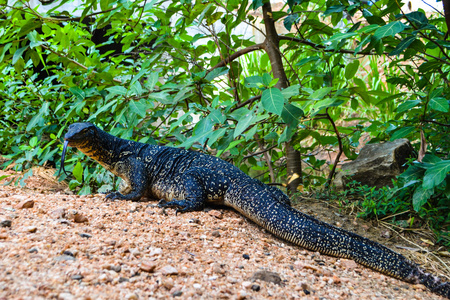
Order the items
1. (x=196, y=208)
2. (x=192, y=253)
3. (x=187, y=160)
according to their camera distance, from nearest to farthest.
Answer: (x=192, y=253) → (x=196, y=208) → (x=187, y=160)

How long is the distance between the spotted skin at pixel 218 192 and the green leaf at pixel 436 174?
59 cm

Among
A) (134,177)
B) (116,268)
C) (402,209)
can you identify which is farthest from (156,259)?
(402,209)

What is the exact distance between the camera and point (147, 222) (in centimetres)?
278

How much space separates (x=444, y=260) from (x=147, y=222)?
2567 mm

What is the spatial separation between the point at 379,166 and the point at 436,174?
1.63 metres

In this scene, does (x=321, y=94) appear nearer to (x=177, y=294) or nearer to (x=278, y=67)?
(x=278, y=67)

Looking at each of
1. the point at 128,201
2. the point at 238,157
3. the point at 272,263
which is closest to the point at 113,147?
the point at 128,201

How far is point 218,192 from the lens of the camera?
134 inches

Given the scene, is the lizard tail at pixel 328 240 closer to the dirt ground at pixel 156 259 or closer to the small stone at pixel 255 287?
the dirt ground at pixel 156 259

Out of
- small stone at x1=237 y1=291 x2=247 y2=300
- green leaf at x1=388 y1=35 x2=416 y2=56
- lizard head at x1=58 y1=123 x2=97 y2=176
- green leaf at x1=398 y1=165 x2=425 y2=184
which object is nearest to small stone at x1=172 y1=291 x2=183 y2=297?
small stone at x1=237 y1=291 x2=247 y2=300

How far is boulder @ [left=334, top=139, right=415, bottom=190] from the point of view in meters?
3.98

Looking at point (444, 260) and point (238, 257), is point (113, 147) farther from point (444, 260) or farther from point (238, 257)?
point (444, 260)

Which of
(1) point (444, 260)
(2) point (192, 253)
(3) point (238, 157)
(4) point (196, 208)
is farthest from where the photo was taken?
(3) point (238, 157)

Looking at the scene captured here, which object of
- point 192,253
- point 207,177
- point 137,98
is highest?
point 137,98
